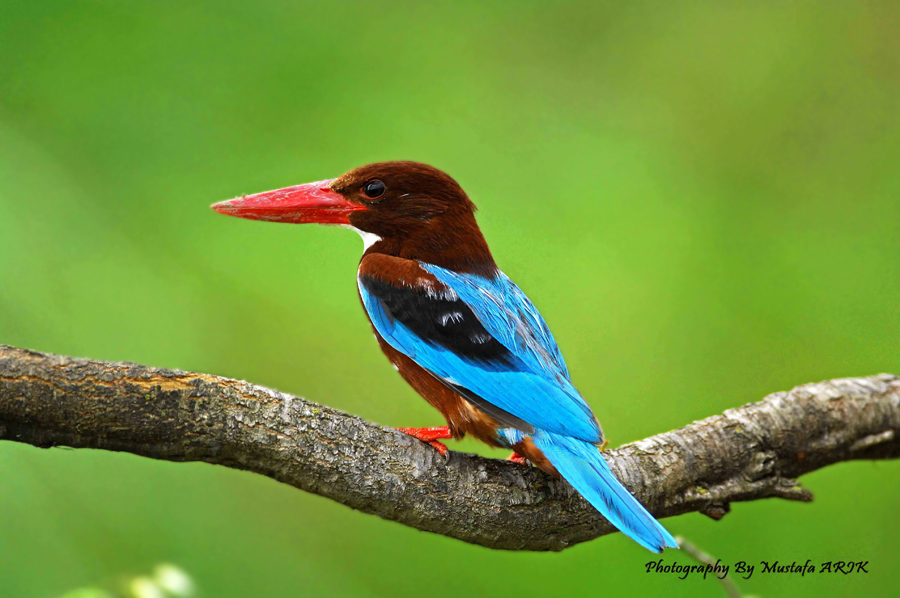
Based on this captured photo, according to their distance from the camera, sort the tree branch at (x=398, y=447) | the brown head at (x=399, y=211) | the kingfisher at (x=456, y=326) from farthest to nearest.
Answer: the brown head at (x=399, y=211) → the kingfisher at (x=456, y=326) → the tree branch at (x=398, y=447)

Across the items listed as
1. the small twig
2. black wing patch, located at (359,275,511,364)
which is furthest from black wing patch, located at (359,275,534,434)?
the small twig

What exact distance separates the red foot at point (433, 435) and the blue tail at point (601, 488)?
215mm

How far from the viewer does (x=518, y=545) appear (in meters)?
1.68

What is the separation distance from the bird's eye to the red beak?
1.6 inches

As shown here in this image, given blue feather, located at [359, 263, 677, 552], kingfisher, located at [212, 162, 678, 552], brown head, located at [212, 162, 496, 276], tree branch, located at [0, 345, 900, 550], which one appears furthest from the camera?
brown head, located at [212, 162, 496, 276]

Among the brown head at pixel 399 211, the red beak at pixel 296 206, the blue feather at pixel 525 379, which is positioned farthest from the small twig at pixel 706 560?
the red beak at pixel 296 206

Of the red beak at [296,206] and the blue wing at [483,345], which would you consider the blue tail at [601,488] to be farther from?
the red beak at [296,206]

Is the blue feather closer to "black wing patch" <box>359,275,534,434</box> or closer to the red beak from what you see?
"black wing patch" <box>359,275,534,434</box>

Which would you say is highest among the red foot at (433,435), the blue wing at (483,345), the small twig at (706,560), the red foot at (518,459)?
the blue wing at (483,345)

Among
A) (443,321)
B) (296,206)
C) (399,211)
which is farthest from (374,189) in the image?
(443,321)

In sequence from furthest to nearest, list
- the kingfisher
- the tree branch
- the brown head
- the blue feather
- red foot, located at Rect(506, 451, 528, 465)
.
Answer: the brown head
red foot, located at Rect(506, 451, 528, 465)
the kingfisher
the blue feather
the tree branch

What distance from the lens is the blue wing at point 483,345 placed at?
5.16 feet

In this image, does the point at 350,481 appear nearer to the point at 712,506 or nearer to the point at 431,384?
the point at 431,384

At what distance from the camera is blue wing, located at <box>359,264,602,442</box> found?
1.57 meters
